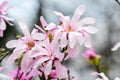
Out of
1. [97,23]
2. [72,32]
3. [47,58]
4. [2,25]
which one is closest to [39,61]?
[47,58]

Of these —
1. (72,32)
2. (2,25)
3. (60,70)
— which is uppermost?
(2,25)

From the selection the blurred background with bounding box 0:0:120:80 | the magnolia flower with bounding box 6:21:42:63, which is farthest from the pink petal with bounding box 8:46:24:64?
the blurred background with bounding box 0:0:120:80

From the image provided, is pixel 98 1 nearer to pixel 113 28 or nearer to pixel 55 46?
pixel 113 28

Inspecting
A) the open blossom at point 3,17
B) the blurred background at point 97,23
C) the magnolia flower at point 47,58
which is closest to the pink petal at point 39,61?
the magnolia flower at point 47,58

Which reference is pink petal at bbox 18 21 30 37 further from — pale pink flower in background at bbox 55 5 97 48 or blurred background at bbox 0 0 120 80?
blurred background at bbox 0 0 120 80

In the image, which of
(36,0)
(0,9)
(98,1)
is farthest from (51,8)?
(0,9)

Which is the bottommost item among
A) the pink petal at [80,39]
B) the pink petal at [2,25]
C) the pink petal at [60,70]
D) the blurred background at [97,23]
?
the pink petal at [60,70]

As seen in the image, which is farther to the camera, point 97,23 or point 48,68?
point 97,23

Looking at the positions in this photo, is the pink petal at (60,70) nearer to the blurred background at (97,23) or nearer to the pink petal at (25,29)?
the pink petal at (25,29)

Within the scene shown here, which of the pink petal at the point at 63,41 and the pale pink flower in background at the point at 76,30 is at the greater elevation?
the pale pink flower in background at the point at 76,30

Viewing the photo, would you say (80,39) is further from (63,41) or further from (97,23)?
(97,23)

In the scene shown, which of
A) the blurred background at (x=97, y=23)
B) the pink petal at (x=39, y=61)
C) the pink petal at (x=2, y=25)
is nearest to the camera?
the pink petal at (x=39, y=61)
